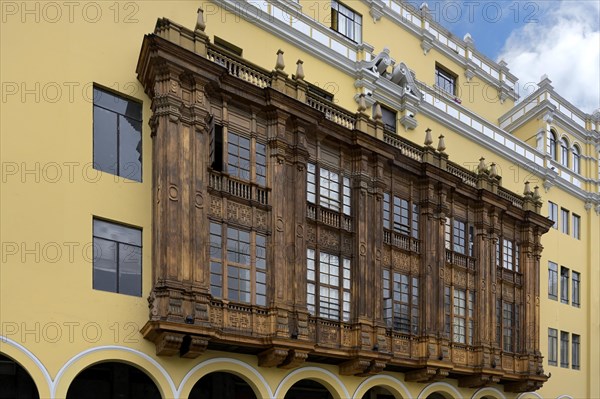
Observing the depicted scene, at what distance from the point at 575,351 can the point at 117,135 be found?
2815cm

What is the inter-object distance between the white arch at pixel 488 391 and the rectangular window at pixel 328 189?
34.8ft

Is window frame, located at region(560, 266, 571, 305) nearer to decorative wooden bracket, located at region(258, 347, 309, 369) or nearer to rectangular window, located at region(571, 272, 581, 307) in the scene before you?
rectangular window, located at region(571, 272, 581, 307)

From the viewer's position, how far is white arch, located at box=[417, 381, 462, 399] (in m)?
26.7

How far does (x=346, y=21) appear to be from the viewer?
3006 cm

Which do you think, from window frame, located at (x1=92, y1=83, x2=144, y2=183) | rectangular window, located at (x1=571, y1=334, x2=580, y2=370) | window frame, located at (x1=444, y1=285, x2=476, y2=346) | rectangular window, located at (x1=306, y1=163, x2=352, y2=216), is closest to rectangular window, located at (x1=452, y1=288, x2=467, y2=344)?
window frame, located at (x1=444, y1=285, x2=476, y2=346)

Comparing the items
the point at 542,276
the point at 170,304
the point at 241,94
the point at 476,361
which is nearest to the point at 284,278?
the point at 170,304

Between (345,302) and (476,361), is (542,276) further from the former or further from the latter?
(345,302)

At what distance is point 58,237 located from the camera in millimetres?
18109

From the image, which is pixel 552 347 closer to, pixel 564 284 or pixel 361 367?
pixel 564 284

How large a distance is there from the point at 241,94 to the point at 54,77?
212 inches

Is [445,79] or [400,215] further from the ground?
[445,79]

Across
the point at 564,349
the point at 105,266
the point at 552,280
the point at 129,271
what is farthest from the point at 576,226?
the point at 105,266

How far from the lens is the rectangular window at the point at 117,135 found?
1959cm

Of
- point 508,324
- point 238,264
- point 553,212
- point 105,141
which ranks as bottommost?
point 508,324
